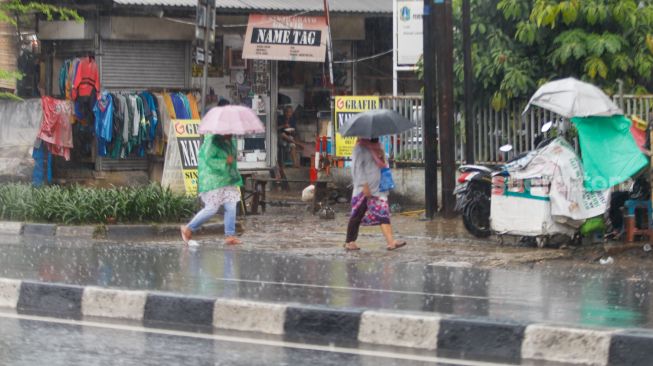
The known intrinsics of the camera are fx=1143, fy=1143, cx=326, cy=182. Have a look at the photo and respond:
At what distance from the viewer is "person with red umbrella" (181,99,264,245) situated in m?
13.5

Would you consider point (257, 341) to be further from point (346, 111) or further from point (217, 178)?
point (346, 111)

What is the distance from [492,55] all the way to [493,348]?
969 cm

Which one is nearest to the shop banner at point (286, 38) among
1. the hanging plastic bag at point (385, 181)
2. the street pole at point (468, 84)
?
the street pole at point (468, 84)

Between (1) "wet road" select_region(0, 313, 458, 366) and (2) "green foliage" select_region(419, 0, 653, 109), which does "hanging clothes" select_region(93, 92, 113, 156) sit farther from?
(1) "wet road" select_region(0, 313, 458, 366)

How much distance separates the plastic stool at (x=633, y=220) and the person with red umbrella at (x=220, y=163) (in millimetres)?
4359

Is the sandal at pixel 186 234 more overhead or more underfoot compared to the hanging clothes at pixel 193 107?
more underfoot

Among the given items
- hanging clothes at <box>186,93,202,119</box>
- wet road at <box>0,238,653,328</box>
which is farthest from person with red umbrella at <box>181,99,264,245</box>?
hanging clothes at <box>186,93,202,119</box>

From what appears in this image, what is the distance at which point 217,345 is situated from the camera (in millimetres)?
8141

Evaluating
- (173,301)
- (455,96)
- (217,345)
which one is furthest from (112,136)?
(217,345)

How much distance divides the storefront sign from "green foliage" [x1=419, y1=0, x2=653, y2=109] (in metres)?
2.18

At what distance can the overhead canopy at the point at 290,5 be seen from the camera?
19109mm

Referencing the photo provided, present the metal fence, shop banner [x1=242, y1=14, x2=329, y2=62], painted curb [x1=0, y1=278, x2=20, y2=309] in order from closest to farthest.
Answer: painted curb [x1=0, y1=278, x2=20, y2=309]
the metal fence
shop banner [x1=242, y1=14, x2=329, y2=62]

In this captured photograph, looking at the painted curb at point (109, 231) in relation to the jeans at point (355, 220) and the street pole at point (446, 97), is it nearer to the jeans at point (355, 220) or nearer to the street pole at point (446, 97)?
the jeans at point (355, 220)

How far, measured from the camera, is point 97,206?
15.0m
